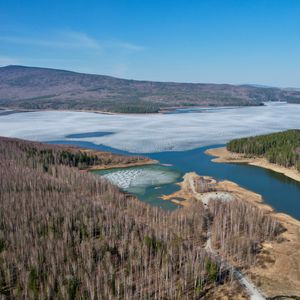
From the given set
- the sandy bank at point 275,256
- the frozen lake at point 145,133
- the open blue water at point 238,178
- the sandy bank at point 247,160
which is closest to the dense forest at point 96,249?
the sandy bank at point 275,256

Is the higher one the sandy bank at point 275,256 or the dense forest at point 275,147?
the dense forest at point 275,147

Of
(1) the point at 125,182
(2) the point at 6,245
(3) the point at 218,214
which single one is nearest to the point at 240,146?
(1) the point at 125,182

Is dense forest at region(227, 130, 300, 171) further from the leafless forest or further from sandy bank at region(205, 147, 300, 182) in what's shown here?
the leafless forest

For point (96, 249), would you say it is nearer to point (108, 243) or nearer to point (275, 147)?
point (108, 243)

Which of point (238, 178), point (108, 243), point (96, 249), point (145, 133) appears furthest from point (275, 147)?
point (96, 249)

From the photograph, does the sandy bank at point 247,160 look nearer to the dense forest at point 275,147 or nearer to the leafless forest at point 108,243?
the dense forest at point 275,147
